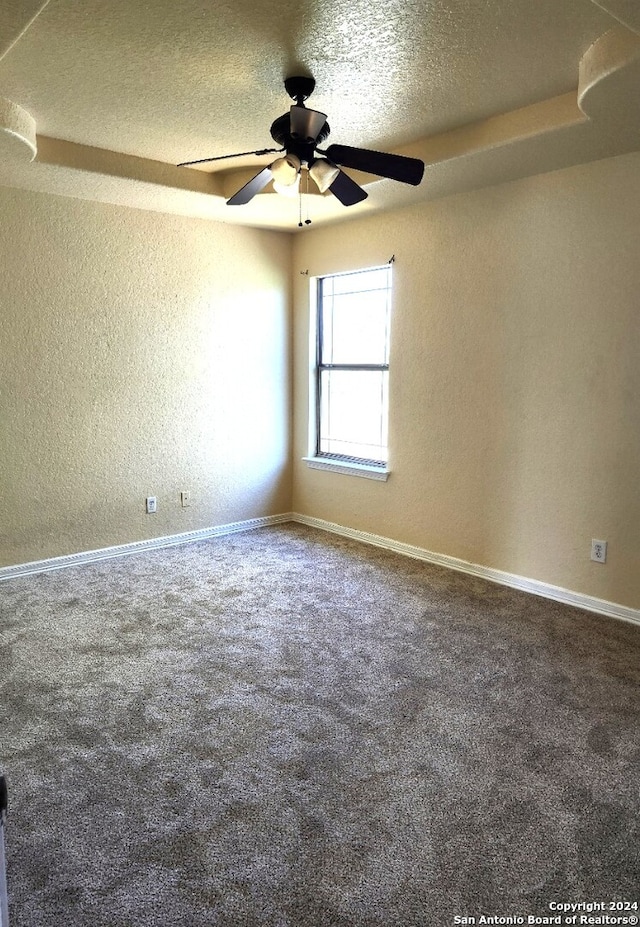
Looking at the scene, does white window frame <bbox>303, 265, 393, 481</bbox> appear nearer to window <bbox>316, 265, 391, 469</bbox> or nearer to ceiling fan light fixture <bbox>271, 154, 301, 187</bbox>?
window <bbox>316, 265, 391, 469</bbox>

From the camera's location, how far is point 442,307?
4.08 meters

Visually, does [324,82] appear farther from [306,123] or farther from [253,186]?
[253,186]

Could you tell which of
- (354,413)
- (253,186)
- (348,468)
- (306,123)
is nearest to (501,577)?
(348,468)

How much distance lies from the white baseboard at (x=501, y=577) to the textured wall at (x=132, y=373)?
890 mm

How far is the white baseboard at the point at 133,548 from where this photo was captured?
3.99 meters

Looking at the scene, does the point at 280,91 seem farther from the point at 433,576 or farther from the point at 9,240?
the point at 433,576

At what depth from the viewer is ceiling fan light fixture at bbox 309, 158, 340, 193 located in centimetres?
260

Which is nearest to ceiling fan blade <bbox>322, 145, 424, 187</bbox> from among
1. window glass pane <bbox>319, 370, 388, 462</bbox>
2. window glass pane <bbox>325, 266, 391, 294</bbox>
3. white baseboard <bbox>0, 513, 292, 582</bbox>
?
window glass pane <bbox>325, 266, 391, 294</bbox>

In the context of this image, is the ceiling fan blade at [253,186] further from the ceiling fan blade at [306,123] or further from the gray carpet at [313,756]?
the gray carpet at [313,756]

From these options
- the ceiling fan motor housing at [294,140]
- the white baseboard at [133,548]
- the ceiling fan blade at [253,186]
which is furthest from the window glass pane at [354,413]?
the ceiling fan motor housing at [294,140]

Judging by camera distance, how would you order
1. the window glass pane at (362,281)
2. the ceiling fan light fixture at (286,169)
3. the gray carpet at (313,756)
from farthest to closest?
1. the window glass pane at (362,281)
2. the ceiling fan light fixture at (286,169)
3. the gray carpet at (313,756)

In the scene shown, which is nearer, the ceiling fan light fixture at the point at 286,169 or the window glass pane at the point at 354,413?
the ceiling fan light fixture at the point at 286,169

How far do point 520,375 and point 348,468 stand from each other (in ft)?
5.37

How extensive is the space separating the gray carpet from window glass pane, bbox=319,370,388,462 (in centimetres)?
147
